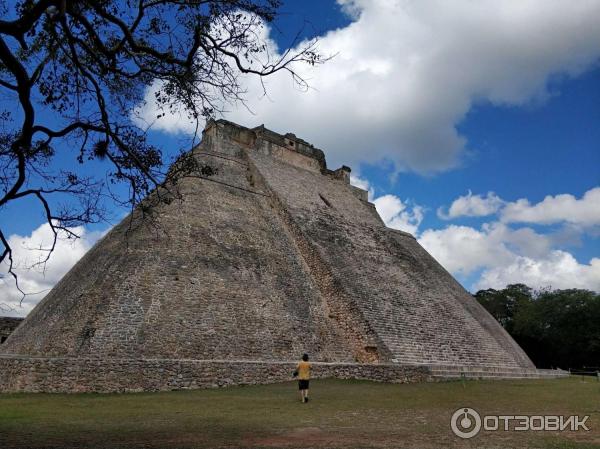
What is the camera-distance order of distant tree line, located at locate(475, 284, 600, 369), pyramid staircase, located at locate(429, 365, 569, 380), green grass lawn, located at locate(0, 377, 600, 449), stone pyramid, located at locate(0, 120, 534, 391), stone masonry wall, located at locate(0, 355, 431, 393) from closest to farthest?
green grass lawn, located at locate(0, 377, 600, 449) < stone masonry wall, located at locate(0, 355, 431, 393) < stone pyramid, located at locate(0, 120, 534, 391) < pyramid staircase, located at locate(429, 365, 569, 380) < distant tree line, located at locate(475, 284, 600, 369)

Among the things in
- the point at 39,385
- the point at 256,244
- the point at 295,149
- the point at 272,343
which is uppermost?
the point at 295,149

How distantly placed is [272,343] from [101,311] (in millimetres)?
4075

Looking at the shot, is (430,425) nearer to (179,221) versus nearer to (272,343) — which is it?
(272,343)

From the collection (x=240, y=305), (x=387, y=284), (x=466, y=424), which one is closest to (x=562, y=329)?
(x=387, y=284)

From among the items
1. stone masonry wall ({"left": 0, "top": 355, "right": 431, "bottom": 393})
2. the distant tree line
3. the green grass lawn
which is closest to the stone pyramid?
stone masonry wall ({"left": 0, "top": 355, "right": 431, "bottom": 393})

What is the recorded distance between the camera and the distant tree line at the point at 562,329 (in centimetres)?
3178

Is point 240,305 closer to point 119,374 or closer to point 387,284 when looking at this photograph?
point 119,374

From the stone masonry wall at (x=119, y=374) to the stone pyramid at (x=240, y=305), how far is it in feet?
0.07

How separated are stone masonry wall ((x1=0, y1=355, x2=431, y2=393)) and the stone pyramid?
0.02 m

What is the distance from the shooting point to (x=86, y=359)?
10008 mm

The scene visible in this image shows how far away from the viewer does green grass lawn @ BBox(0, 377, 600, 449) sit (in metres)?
5.31

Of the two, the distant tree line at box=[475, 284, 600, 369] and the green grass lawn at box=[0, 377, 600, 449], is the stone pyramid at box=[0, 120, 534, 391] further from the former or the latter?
the distant tree line at box=[475, 284, 600, 369]

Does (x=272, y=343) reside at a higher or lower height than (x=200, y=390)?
higher

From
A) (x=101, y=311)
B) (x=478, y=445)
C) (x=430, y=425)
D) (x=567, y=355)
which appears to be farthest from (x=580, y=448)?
(x=567, y=355)
